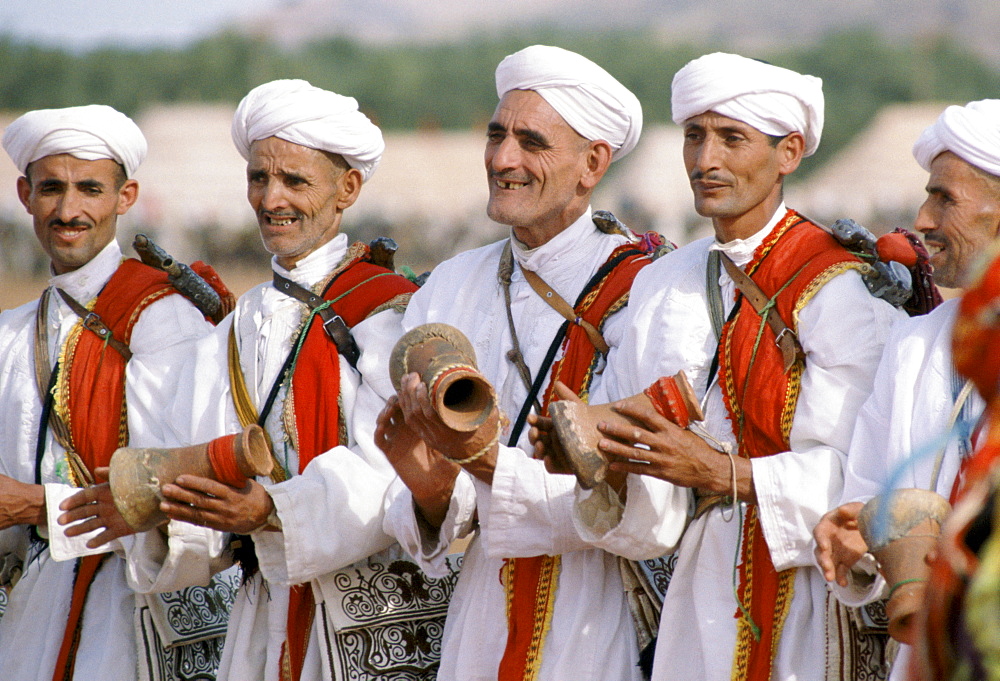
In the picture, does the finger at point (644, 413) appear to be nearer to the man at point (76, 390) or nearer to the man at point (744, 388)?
the man at point (744, 388)

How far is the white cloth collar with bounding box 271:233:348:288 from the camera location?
4.50 meters

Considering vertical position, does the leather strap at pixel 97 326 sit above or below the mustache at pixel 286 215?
below

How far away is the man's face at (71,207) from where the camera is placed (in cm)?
490

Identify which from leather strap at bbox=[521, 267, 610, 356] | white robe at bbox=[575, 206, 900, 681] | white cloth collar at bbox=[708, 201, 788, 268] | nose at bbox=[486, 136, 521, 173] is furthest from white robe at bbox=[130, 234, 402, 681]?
white cloth collar at bbox=[708, 201, 788, 268]

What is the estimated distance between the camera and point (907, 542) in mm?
2707

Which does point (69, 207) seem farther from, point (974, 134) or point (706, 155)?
point (974, 134)

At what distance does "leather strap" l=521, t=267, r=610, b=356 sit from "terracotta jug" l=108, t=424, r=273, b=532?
96 centimetres

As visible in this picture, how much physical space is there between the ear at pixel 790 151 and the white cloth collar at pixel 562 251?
670mm

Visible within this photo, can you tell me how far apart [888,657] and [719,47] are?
68.5 m

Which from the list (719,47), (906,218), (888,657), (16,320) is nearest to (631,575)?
(888,657)

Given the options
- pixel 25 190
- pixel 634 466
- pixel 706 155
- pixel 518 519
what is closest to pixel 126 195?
pixel 25 190

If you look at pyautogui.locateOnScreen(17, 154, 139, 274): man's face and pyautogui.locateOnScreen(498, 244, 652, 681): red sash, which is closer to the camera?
pyautogui.locateOnScreen(498, 244, 652, 681): red sash

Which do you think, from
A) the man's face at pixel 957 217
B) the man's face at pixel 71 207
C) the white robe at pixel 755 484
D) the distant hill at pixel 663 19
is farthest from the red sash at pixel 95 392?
the distant hill at pixel 663 19

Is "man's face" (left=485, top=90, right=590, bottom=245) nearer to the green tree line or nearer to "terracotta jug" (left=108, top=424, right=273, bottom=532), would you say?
"terracotta jug" (left=108, top=424, right=273, bottom=532)
